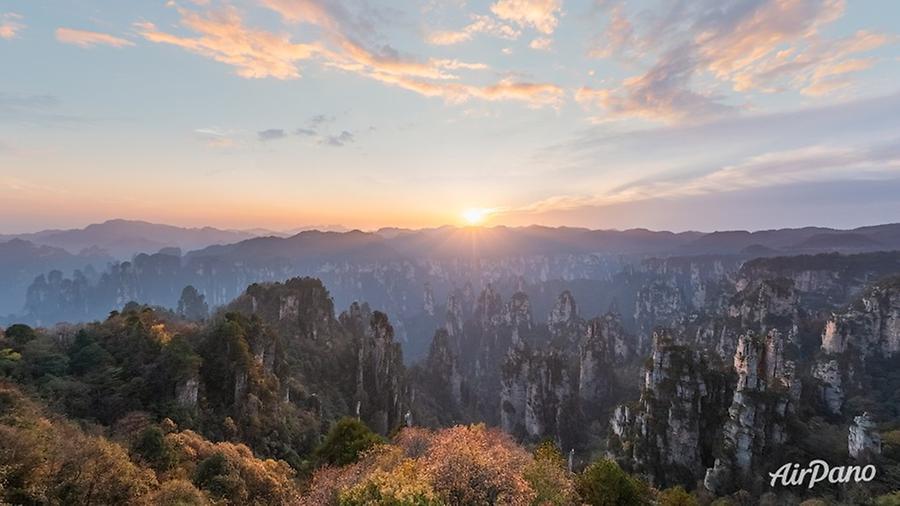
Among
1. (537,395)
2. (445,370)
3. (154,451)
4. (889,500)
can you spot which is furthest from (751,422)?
(445,370)

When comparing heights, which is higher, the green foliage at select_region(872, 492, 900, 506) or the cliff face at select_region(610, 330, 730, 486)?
the green foliage at select_region(872, 492, 900, 506)

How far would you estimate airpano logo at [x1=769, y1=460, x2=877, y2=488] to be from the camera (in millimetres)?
53562

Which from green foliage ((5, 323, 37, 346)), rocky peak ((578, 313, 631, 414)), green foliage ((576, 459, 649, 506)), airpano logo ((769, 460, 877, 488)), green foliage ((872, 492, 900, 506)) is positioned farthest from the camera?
Result: rocky peak ((578, 313, 631, 414))

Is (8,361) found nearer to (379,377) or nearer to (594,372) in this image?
(379,377)

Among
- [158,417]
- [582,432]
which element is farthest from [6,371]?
[582,432]

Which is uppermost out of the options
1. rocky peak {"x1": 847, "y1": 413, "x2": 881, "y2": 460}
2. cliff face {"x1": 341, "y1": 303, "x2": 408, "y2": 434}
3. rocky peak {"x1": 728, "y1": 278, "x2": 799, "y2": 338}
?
rocky peak {"x1": 728, "y1": 278, "x2": 799, "y2": 338}

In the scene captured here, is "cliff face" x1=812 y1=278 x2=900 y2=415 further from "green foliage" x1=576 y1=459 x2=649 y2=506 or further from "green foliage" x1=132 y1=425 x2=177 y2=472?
"green foliage" x1=132 y1=425 x2=177 y2=472

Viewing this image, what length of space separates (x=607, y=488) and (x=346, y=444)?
27.1 meters

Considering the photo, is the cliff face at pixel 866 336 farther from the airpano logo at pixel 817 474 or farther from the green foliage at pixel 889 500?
the green foliage at pixel 889 500

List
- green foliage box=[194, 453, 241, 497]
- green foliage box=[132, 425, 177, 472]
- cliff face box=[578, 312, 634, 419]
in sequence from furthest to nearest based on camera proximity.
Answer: cliff face box=[578, 312, 634, 419] → green foliage box=[132, 425, 177, 472] → green foliage box=[194, 453, 241, 497]

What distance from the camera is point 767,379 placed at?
2965 inches

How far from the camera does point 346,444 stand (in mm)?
51406

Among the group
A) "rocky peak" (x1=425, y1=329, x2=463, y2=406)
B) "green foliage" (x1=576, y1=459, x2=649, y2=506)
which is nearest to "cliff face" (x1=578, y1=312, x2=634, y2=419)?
"rocky peak" (x1=425, y1=329, x2=463, y2=406)

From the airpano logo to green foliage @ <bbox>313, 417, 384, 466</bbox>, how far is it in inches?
1874
